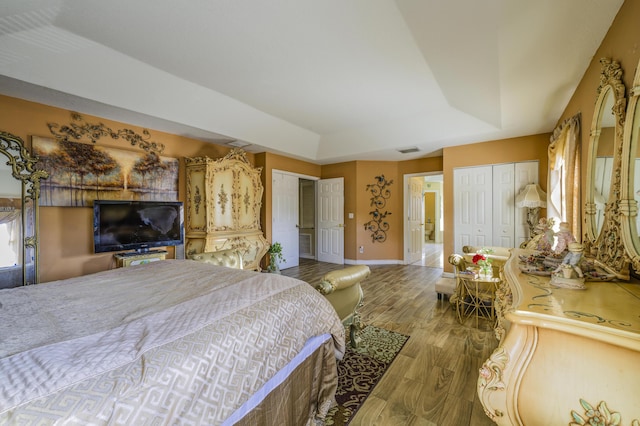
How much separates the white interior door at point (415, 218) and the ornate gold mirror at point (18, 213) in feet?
19.8

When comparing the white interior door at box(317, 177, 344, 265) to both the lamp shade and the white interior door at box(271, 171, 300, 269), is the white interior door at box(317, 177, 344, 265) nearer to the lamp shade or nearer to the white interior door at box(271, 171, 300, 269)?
the white interior door at box(271, 171, 300, 269)

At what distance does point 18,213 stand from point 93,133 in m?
1.19

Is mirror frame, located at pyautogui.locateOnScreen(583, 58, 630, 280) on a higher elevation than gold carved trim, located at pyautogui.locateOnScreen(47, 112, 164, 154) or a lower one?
lower

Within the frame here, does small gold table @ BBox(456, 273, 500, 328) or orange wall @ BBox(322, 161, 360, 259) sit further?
orange wall @ BBox(322, 161, 360, 259)

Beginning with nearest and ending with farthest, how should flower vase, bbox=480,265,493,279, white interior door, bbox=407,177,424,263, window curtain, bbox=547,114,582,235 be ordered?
window curtain, bbox=547,114,582,235 → flower vase, bbox=480,265,493,279 → white interior door, bbox=407,177,424,263

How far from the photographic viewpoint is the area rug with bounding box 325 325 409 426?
5.36ft

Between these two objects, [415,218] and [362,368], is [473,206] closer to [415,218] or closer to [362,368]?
[415,218]

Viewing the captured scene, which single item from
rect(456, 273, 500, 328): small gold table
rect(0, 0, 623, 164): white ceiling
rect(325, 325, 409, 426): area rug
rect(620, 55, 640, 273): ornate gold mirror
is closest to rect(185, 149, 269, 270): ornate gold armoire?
rect(0, 0, 623, 164): white ceiling

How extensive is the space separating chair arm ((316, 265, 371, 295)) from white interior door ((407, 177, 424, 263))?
4.21 m

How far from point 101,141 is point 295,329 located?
145 inches

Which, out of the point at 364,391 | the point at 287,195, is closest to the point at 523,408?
the point at 364,391

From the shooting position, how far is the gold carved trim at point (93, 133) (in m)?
2.96

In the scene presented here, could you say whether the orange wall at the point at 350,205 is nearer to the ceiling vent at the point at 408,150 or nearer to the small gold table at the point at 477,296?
the ceiling vent at the point at 408,150

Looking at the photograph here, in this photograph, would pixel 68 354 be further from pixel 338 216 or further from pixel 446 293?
pixel 338 216
